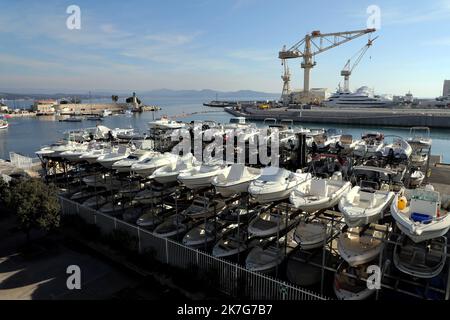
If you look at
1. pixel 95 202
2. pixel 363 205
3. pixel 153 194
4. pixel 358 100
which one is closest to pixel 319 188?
pixel 363 205

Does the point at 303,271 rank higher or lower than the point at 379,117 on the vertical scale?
lower

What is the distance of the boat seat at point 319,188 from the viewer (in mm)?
9133

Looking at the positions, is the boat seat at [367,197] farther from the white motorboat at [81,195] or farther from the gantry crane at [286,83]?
the gantry crane at [286,83]

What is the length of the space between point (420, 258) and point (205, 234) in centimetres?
600

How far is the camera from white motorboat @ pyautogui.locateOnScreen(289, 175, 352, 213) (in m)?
8.75

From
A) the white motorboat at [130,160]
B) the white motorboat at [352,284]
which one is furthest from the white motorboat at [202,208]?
the white motorboat at [352,284]

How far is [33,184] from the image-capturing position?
11.3 metres

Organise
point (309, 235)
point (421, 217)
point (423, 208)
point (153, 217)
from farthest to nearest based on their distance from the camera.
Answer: point (153, 217) < point (309, 235) < point (423, 208) < point (421, 217)

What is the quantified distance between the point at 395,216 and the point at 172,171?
7536mm

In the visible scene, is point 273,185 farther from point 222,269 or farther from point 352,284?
point 352,284

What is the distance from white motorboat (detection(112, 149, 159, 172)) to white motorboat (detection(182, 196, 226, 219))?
9.83 ft

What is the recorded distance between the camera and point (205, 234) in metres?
10.6

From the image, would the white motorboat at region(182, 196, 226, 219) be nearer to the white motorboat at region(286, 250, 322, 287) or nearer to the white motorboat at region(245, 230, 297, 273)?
the white motorboat at region(245, 230, 297, 273)
